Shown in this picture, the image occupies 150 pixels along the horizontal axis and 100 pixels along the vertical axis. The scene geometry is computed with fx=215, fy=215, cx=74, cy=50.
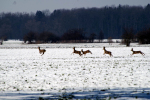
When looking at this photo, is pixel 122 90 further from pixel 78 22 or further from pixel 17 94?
pixel 78 22

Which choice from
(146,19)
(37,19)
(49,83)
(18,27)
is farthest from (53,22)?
(49,83)

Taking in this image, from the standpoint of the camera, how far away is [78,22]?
176000 mm

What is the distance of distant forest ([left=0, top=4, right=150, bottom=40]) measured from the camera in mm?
164875

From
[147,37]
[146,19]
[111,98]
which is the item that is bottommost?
[111,98]

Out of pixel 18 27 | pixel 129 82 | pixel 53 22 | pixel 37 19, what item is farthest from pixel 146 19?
pixel 129 82

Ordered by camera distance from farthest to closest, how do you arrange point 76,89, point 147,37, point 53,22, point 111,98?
1. point 53,22
2. point 147,37
3. point 76,89
4. point 111,98

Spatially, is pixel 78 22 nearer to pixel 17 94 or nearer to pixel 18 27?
pixel 18 27

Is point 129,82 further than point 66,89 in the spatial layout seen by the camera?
Yes

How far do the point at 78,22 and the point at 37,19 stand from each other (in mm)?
41501

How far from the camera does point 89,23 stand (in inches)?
6850

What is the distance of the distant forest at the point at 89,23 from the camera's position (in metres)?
165

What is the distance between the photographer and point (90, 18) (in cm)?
17875

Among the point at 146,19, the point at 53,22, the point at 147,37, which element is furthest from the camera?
the point at 53,22

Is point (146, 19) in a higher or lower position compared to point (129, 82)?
higher
